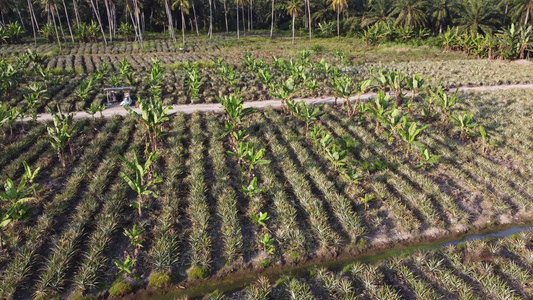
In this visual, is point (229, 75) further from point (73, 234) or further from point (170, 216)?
point (73, 234)

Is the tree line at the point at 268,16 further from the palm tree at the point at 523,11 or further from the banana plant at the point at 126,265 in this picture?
the banana plant at the point at 126,265

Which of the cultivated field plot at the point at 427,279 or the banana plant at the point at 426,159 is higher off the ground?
the banana plant at the point at 426,159

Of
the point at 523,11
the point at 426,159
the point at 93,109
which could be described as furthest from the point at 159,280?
the point at 523,11

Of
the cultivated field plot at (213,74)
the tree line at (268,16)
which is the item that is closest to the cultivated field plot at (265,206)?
the cultivated field plot at (213,74)

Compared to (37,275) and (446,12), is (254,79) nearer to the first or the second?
(37,275)

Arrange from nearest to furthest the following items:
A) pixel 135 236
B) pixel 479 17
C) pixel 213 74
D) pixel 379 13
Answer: pixel 135 236 → pixel 213 74 → pixel 479 17 → pixel 379 13

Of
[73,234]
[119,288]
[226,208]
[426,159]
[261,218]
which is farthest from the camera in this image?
[426,159]
